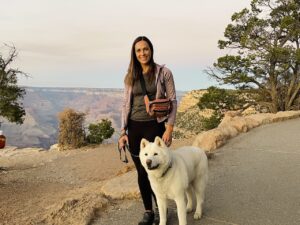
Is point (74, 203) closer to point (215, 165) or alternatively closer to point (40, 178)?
point (215, 165)

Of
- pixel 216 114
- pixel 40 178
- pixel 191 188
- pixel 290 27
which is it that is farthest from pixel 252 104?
pixel 191 188

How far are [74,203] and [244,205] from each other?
249cm

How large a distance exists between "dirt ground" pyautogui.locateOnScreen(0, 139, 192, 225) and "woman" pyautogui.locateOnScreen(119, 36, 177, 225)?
4.96 feet

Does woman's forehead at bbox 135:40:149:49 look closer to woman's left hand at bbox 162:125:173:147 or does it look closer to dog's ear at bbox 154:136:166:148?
woman's left hand at bbox 162:125:173:147

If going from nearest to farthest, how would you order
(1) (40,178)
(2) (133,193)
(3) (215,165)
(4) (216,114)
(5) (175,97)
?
(5) (175,97), (2) (133,193), (3) (215,165), (1) (40,178), (4) (216,114)

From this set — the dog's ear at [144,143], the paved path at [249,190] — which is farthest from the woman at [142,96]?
the paved path at [249,190]

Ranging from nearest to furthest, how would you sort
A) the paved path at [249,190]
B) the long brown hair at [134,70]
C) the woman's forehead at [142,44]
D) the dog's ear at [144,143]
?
the dog's ear at [144,143], the woman's forehead at [142,44], the long brown hair at [134,70], the paved path at [249,190]

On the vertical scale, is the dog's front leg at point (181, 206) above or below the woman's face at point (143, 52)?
below

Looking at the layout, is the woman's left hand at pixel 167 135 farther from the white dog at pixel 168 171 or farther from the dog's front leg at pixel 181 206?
the dog's front leg at pixel 181 206

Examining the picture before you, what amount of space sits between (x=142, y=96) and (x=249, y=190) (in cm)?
307

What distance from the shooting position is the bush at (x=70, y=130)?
2117 cm

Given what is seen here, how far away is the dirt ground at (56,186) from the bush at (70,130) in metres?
1.17

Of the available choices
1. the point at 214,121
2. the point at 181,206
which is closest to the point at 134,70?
the point at 181,206

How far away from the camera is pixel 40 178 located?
13.9 meters
